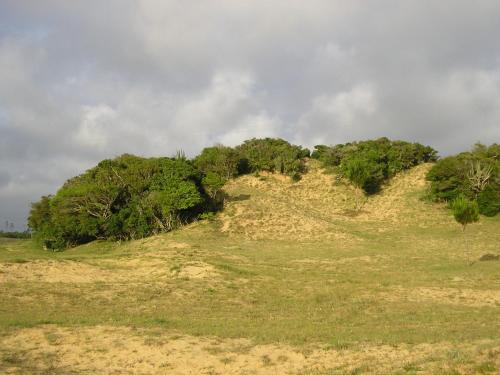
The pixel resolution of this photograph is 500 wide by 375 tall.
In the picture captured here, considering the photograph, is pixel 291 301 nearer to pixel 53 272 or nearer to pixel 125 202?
pixel 53 272

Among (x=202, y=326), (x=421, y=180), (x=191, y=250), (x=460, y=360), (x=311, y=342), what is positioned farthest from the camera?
(x=421, y=180)

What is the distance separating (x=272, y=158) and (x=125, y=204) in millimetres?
32042

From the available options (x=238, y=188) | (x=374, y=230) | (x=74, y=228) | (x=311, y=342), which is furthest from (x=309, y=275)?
(x=238, y=188)

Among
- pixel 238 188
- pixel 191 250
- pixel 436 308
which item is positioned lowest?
pixel 436 308

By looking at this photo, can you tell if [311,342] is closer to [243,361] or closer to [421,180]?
[243,361]

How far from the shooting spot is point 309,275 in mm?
30859

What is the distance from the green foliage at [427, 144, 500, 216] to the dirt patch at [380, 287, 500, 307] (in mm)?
33896

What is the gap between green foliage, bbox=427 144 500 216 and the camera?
185 ft

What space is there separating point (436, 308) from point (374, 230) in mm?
31151

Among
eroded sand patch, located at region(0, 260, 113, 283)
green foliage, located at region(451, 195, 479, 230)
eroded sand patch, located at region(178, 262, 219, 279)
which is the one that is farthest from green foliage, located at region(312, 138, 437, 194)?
eroded sand patch, located at region(0, 260, 113, 283)

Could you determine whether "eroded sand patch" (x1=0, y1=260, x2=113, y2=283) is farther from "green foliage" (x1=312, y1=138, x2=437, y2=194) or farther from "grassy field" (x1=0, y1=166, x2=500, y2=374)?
"green foliage" (x1=312, y1=138, x2=437, y2=194)

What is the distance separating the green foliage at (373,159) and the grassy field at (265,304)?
16.2 m

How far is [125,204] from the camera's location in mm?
54844

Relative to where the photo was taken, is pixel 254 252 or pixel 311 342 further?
pixel 254 252
